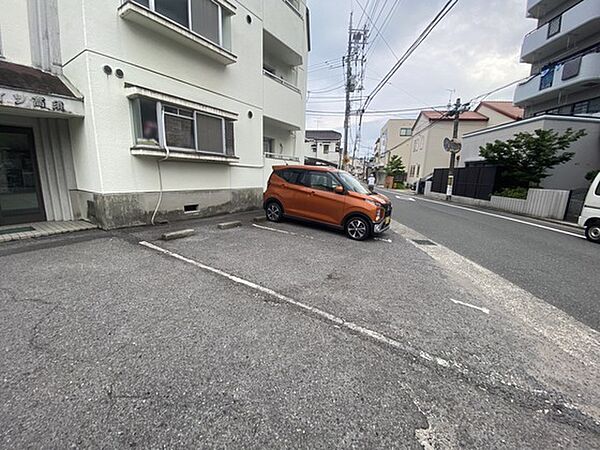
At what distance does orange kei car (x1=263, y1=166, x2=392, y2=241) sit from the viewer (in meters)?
6.42

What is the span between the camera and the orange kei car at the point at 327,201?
6418 millimetres

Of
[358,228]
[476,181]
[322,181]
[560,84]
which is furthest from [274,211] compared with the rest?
[560,84]

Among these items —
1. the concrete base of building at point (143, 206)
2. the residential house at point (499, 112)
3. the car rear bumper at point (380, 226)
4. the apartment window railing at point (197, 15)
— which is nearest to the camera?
the concrete base of building at point (143, 206)

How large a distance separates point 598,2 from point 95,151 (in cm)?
2314

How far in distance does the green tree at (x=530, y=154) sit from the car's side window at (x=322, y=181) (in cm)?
1154

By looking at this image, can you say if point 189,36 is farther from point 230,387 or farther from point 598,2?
point 598,2

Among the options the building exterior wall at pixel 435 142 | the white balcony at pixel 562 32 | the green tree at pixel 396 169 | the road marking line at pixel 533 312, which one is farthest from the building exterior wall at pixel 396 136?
the road marking line at pixel 533 312

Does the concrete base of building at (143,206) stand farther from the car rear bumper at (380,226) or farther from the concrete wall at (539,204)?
the concrete wall at (539,204)

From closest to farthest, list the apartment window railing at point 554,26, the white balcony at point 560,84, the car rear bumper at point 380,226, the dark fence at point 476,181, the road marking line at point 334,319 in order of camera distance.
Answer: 1. the road marking line at point 334,319
2. the car rear bumper at point 380,226
3. the white balcony at point 560,84
4. the dark fence at point 476,181
5. the apartment window railing at point 554,26

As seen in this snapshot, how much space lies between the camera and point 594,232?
292 inches

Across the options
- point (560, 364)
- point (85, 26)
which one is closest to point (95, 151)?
point (85, 26)

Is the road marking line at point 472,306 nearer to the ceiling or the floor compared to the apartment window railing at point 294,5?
nearer to the floor

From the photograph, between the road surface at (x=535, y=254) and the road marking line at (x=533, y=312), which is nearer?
the road marking line at (x=533, y=312)

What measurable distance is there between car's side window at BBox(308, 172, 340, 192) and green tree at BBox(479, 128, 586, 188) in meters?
Answer: 11.5
